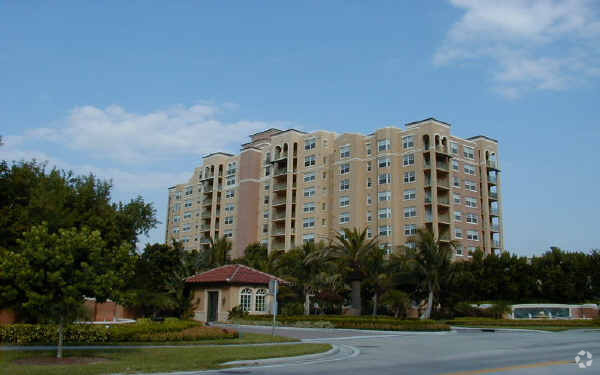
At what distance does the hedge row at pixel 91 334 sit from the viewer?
74.3ft

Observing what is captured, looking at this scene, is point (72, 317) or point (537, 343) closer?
point (72, 317)

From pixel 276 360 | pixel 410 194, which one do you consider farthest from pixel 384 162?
pixel 276 360

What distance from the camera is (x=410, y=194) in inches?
2955

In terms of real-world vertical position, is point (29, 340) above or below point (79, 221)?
below

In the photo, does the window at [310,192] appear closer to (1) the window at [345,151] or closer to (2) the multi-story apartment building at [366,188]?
(2) the multi-story apartment building at [366,188]

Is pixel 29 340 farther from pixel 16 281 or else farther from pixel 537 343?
pixel 537 343

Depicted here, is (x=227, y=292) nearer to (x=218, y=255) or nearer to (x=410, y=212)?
(x=218, y=255)

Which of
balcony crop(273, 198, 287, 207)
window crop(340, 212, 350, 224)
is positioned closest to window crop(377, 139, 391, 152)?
window crop(340, 212, 350, 224)

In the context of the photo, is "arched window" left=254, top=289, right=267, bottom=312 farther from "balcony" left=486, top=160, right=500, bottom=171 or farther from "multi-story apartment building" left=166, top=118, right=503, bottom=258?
"balcony" left=486, top=160, right=500, bottom=171

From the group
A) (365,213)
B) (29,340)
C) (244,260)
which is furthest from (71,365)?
(365,213)

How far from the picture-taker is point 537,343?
24.9 meters

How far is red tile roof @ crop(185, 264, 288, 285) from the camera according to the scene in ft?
155

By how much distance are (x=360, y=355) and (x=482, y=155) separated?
6793 centimetres

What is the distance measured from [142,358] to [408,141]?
63041mm
